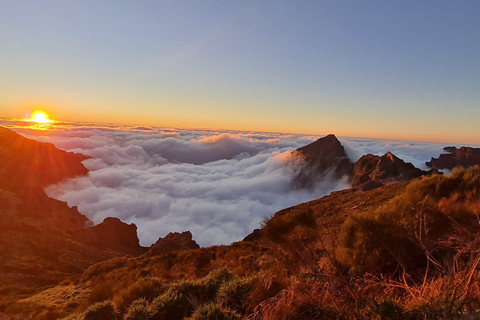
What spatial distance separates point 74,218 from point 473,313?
7921 centimetres

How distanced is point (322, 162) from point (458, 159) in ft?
170

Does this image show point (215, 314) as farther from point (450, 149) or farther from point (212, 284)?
point (450, 149)

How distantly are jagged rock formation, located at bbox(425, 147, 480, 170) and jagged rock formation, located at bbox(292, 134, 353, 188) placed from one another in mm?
32917

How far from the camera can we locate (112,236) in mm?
56625

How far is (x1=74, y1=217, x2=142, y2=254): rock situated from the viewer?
A: 52.2 meters

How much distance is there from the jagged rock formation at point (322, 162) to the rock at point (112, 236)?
255ft

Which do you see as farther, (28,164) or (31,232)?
(28,164)

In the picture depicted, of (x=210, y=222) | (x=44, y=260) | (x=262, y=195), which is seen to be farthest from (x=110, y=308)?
(x=262, y=195)

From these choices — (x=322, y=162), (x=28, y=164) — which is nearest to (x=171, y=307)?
(x=28, y=164)

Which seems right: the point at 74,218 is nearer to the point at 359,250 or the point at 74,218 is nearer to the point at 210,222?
the point at 210,222

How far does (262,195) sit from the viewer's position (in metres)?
140

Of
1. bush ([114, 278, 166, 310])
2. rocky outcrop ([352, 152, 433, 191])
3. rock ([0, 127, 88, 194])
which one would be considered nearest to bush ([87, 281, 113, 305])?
bush ([114, 278, 166, 310])

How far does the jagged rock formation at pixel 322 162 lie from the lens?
109500mm

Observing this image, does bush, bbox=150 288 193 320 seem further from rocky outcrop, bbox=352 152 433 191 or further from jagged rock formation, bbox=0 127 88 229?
jagged rock formation, bbox=0 127 88 229
